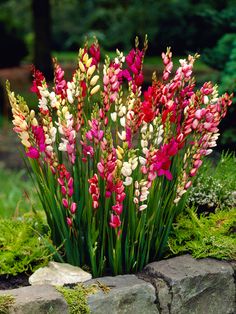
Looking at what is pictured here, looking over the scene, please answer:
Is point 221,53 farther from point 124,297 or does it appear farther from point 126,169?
point 124,297

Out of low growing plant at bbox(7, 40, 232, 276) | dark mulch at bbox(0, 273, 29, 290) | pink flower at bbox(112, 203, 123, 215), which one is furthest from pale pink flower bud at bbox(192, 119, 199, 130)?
dark mulch at bbox(0, 273, 29, 290)

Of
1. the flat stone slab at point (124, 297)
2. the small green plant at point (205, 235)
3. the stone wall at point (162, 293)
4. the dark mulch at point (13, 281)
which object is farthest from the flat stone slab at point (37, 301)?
the small green plant at point (205, 235)

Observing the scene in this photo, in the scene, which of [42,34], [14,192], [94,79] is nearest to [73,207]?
[94,79]

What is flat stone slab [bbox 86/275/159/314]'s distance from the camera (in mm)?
2846

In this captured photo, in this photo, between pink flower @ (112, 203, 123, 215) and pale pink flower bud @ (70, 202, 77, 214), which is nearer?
pink flower @ (112, 203, 123, 215)

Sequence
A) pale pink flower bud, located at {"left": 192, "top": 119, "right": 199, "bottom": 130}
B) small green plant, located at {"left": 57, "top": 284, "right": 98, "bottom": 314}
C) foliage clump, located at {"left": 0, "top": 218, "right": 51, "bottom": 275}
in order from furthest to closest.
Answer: foliage clump, located at {"left": 0, "top": 218, "right": 51, "bottom": 275} < pale pink flower bud, located at {"left": 192, "top": 119, "right": 199, "bottom": 130} < small green plant, located at {"left": 57, "top": 284, "right": 98, "bottom": 314}

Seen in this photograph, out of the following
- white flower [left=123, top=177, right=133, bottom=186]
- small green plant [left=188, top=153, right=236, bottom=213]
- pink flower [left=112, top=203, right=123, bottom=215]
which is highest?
white flower [left=123, top=177, right=133, bottom=186]

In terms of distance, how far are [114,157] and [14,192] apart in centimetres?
361

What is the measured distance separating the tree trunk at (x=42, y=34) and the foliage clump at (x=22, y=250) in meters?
8.69

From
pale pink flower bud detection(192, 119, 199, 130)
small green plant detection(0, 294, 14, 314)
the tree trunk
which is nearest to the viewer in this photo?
small green plant detection(0, 294, 14, 314)

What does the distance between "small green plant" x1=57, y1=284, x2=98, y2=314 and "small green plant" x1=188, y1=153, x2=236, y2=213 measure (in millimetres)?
911

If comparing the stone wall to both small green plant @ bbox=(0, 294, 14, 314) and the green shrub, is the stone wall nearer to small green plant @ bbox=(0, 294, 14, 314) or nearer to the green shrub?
small green plant @ bbox=(0, 294, 14, 314)

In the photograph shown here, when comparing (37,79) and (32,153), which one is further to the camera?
(37,79)

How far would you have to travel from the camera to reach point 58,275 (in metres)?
3.05
